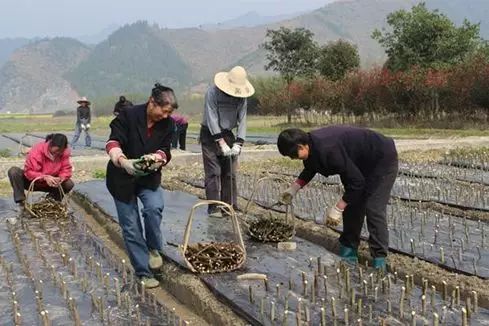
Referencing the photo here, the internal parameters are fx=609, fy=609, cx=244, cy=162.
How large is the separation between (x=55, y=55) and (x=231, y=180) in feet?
527

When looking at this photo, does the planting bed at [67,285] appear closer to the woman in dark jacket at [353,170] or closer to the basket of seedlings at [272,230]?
the basket of seedlings at [272,230]

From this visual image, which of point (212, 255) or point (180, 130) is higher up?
point (180, 130)

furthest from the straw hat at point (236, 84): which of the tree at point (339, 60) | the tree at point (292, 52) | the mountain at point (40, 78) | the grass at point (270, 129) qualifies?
the mountain at point (40, 78)

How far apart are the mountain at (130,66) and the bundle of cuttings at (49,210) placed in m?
123

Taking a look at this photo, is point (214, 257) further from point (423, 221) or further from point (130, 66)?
point (130, 66)

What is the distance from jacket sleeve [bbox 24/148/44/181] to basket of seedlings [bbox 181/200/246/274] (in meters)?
2.76

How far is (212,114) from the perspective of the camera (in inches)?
238

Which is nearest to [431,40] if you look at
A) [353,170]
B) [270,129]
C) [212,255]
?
[270,129]

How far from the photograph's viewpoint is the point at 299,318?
3.05 meters

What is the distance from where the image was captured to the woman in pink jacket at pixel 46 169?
250 inches

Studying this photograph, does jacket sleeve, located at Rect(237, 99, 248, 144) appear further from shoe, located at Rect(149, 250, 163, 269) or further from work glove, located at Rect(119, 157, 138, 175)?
work glove, located at Rect(119, 157, 138, 175)

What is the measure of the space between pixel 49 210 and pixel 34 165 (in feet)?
1.74

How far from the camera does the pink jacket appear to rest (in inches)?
256

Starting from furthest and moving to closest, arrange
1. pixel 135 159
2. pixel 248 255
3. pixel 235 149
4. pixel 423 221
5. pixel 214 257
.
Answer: pixel 235 149 → pixel 423 221 → pixel 248 255 → pixel 214 257 → pixel 135 159
